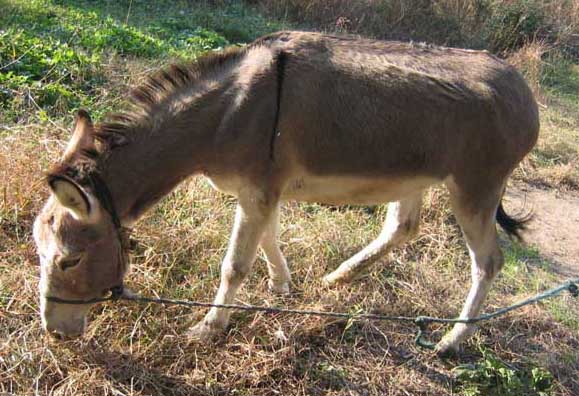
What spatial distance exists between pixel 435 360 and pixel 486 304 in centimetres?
74

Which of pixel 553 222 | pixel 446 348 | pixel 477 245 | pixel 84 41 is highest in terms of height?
pixel 477 245

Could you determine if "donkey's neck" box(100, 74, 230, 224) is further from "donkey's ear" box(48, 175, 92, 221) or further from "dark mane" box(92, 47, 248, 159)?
"donkey's ear" box(48, 175, 92, 221)

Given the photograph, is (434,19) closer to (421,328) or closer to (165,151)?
(421,328)

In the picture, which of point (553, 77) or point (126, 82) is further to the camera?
point (553, 77)

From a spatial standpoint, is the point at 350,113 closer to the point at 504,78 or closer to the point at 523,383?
the point at 504,78

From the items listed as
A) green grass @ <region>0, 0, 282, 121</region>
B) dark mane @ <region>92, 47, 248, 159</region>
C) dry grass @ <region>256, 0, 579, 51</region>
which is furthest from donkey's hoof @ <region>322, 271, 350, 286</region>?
dry grass @ <region>256, 0, 579, 51</region>

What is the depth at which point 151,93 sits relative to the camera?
311 centimetres

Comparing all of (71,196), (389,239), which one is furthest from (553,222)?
(71,196)

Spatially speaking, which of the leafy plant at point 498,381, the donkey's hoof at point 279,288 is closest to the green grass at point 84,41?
the donkey's hoof at point 279,288

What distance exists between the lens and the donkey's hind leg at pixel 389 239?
4.00m

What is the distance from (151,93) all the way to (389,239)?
6.06 feet

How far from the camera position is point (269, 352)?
3453mm

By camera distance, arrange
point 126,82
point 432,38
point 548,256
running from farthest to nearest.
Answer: point 432,38 → point 126,82 → point 548,256

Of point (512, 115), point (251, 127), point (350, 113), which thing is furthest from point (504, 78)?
point (251, 127)
